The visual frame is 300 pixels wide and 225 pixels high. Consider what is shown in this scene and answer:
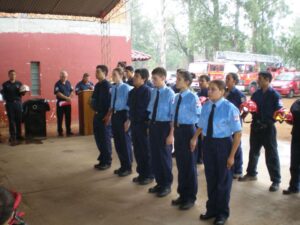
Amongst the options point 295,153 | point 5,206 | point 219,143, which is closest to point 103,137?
point 219,143

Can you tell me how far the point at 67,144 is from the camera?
336 inches

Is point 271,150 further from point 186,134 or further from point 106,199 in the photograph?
point 106,199

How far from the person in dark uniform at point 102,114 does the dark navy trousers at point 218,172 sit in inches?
103

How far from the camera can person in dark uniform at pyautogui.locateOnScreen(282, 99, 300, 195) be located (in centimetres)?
462

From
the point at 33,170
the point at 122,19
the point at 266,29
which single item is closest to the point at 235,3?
the point at 266,29

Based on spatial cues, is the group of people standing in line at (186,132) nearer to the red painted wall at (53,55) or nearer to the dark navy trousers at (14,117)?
the dark navy trousers at (14,117)

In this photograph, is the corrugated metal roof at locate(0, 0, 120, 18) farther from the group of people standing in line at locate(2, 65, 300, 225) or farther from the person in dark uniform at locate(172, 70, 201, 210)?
the person in dark uniform at locate(172, 70, 201, 210)

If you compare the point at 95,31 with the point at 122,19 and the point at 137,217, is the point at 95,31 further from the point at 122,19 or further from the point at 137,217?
the point at 137,217

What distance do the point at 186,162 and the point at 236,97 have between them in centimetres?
173

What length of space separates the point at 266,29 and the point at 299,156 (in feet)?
102

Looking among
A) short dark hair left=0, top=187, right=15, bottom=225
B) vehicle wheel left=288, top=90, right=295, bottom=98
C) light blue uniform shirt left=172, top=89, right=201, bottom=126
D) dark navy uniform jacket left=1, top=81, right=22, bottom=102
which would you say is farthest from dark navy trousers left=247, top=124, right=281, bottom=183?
vehicle wheel left=288, top=90, right=295, bottom=98

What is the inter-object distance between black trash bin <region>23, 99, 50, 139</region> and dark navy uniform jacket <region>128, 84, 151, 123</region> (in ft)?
15.6

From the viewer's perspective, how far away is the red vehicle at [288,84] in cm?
1978

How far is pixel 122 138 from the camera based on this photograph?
5.86 m
